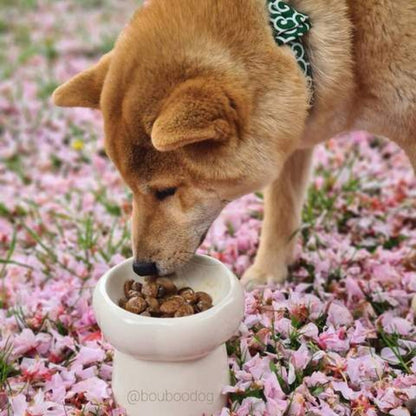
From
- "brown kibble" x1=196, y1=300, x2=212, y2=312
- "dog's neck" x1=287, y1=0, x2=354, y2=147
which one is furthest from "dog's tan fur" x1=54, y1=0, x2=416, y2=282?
"brown kibble" x1=196, y1=300, x2=212, y2=312

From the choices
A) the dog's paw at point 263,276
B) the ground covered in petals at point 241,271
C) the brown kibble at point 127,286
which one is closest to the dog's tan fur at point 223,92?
the brown kibble at point 127,286

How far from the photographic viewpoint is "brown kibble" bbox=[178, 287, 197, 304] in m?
2.32

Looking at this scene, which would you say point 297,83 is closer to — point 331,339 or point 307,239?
point 331,339

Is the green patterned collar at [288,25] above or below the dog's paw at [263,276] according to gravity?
above

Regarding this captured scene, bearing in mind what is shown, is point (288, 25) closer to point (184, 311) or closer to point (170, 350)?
point (184, 311)

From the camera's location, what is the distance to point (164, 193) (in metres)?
2.41

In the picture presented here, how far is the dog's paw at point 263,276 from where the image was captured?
3150 millimetres

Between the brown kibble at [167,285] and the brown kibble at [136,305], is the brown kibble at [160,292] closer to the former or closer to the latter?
the brown kibble at [167,285]

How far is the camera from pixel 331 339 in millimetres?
2580

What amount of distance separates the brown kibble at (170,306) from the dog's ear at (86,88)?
0.85 metres

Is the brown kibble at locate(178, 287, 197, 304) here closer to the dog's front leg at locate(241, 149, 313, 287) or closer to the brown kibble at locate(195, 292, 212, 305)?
the brown kibble at locate(195, 292, 212, 305)

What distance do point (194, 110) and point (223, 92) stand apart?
150 millimetres

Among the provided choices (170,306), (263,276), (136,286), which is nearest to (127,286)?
(136,286)

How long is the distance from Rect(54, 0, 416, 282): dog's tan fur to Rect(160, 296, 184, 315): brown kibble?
18 cm
